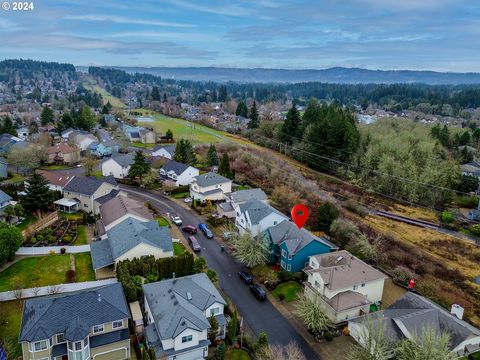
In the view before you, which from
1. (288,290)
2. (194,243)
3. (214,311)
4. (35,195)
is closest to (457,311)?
(288,290)

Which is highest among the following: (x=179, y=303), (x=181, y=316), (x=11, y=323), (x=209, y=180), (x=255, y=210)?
(x=209, y=180)

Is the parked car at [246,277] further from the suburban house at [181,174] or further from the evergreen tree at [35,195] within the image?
the suburban house at [181,174]

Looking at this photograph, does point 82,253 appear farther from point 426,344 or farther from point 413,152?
point 413,152

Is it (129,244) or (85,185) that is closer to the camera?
(129,244)

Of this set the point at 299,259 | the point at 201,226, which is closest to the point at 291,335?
the point at 299,259

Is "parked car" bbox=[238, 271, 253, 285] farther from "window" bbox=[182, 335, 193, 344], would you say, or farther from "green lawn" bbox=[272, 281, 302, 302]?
"window" bbox=[182, 335, 193, 344]

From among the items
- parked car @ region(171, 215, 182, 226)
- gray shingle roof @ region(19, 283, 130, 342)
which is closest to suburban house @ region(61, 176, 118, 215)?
parked car @ region(171, 215, 182, 226)

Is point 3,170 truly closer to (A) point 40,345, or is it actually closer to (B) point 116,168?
(B) point 116,168
